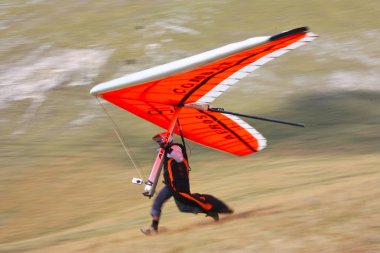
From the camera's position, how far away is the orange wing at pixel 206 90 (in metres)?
10.3

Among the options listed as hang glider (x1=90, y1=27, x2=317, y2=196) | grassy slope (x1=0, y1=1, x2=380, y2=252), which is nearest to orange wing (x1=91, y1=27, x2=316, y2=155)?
hang glider (x1=90, y1=27, x2=317, y2=196)

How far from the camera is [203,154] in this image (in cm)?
2417

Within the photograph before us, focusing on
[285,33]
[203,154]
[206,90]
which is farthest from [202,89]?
[203,154]

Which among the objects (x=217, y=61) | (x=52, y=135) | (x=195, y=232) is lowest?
(x=52, y=135)

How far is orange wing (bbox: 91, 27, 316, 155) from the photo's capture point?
10289mm

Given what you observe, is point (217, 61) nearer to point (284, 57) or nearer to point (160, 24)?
point (284, 57)

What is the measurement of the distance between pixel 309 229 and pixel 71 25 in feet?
97.8

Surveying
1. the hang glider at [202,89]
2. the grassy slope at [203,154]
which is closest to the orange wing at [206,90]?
the hang glider at [202,89]

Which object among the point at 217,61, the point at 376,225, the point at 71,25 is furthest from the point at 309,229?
the point at 71,25

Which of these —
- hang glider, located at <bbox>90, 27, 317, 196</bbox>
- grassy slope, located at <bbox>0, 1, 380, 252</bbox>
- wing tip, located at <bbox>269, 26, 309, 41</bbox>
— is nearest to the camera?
wing tip, located at <bbox>269, 26, 309, 41</bbox>

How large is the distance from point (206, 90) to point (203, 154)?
39.3 ft

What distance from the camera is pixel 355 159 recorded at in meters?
20.4

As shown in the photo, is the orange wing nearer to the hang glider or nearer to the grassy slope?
the hang glider

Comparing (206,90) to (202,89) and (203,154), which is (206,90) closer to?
(202,89)
